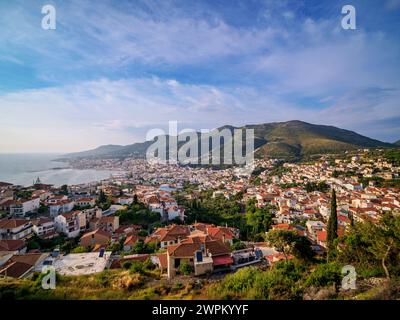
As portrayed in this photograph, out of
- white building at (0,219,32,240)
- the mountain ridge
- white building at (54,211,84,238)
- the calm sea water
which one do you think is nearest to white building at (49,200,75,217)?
white building at (54,211,84,238)

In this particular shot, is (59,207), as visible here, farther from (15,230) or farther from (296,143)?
(296,143)

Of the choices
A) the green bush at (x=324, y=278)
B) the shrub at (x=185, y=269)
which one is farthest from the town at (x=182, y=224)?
the green bush at (x=324, y=278)

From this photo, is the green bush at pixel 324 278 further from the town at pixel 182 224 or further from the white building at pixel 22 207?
the white building at pixel 22 207

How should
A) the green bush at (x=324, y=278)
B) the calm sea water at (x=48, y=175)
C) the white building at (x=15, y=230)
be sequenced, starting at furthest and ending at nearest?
the calm sea water at (x=48, y=175) → the white building at (x=15, y=230) → the green bush at (x=324, y=278)

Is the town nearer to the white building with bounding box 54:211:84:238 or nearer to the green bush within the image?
the white building with bounding box 54:211:84:238

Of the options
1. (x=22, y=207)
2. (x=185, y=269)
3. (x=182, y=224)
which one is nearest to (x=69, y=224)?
(x=22, y=207)
